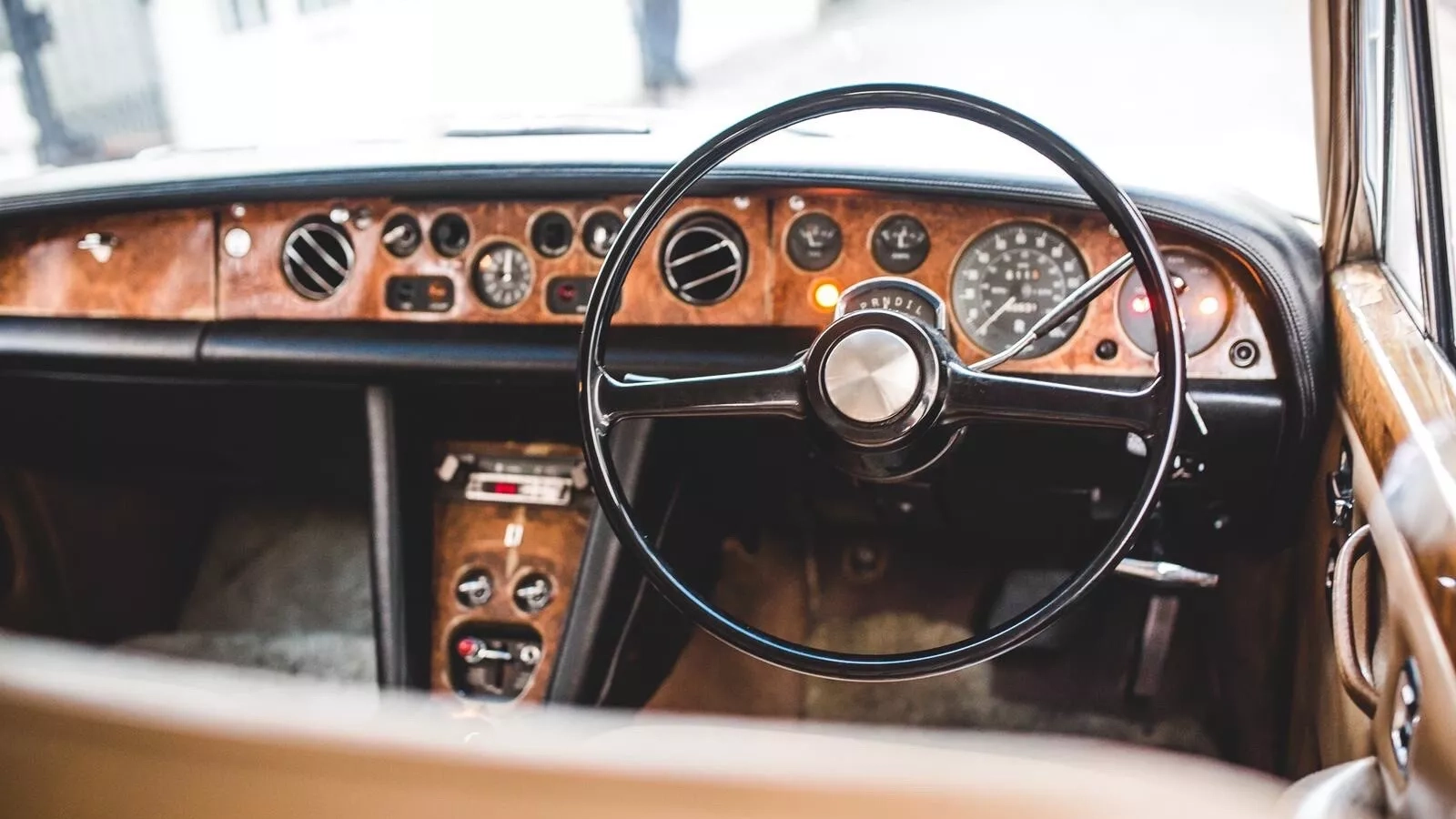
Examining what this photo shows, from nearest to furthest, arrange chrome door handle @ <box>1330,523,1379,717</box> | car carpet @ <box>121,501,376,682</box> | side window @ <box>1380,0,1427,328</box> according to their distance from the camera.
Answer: chrome door handle @ <box>1330,523,1379,717</box> < side window @ <box>1380,0,1427,328</box> < car carpet @ <box>121,501,376,682</box>

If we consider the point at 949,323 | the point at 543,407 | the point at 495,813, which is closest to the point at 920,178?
the point at 949,323

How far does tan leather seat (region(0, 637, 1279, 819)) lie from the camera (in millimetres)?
489

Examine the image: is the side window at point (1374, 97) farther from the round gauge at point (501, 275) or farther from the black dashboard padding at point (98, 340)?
the black dashboard padding at point (98, 340)

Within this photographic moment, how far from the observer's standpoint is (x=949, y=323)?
1.77 m

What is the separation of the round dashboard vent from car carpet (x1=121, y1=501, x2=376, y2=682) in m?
1.23

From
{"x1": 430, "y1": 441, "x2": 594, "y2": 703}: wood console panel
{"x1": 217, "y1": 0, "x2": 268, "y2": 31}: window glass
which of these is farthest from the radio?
{"x1": 217, "y1": 0, "x2": 268, "y2": 31}: window glass

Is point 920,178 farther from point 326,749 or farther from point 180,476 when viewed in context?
point 180,476

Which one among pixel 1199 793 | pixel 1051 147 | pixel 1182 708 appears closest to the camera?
pixel 1199 793

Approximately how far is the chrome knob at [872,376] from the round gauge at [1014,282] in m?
0.43

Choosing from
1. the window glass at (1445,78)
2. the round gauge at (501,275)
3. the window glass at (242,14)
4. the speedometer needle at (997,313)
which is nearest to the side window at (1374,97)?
the window glass at (1445,78)

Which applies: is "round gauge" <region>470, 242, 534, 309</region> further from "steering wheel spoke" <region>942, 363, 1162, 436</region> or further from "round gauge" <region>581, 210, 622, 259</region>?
"steering wheel spoke" <region>942, 363, 1162, 436</region>

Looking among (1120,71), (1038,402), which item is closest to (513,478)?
(1038,402)

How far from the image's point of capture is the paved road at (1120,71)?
186 centimetres

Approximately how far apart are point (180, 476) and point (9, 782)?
87.1 inches
